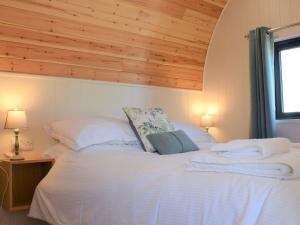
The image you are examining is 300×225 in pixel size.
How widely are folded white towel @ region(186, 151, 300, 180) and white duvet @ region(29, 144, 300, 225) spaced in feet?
0.14

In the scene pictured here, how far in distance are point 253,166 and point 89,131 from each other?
4.53 ft

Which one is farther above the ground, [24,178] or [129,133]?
[129,133]

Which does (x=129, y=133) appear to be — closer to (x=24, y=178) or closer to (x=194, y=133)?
(x=194, y=133)

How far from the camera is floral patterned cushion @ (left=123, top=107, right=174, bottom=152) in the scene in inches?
100

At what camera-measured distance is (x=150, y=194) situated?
156 centimetres

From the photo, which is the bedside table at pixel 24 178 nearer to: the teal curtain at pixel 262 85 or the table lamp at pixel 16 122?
the table lamp at pixel 16 122

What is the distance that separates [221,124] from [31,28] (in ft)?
8.21

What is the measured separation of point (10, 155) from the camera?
262cm

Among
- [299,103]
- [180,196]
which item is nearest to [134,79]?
[299,103]

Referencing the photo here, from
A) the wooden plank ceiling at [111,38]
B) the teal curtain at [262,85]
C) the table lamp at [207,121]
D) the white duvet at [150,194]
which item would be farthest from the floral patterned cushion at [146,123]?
the table lamp at [207,121]

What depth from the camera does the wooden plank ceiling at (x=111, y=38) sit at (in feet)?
8.86

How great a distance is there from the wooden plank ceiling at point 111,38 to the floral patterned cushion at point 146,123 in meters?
0.78

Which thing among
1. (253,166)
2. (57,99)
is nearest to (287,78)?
(57,99)

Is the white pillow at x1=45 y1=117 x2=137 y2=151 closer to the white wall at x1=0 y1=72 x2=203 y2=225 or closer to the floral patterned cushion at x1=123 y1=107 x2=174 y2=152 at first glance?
the floral patterned cushion at x1=123 y1=107 x2=174 y2=152
